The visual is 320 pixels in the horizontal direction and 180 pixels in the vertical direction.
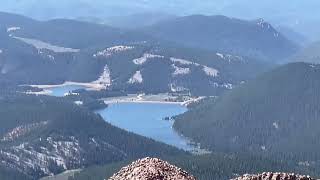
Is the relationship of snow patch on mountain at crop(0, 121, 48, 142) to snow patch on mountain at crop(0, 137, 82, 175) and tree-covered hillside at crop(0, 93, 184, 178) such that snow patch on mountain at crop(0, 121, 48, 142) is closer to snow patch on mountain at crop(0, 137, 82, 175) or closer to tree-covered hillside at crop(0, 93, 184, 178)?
tree-covered hillside at crop(0, 93, 184, 178)

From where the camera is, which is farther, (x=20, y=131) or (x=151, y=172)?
(x=20, y=131)

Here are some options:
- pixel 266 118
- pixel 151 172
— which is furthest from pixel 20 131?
pixel 151 172

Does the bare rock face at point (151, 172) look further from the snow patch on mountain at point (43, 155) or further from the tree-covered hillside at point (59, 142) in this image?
the snow patch on mountain at point (43, 155)

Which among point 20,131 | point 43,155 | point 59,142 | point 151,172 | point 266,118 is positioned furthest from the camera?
point 266,118

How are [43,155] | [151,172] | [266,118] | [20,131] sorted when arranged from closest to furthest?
[151,172], [43,155], [20,131], [266,118]

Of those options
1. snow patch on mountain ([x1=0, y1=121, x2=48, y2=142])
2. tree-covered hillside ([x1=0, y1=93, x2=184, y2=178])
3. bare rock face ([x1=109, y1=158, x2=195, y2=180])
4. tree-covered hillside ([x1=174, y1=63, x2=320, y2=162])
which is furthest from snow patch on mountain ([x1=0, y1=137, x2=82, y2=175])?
bare rock face ([x1=109, y1=158, x2=195, y2=180])

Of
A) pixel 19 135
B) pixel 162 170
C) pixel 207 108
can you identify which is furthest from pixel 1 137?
pixel 162 170

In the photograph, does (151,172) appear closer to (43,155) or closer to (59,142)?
(43,155)
